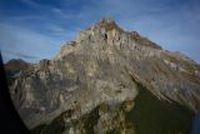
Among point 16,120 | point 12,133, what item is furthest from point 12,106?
point 12,133

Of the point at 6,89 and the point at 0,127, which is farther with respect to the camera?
the point at 6,89

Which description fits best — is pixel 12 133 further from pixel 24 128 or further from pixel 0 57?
pixel 0 57

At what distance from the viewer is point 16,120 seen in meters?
8.64

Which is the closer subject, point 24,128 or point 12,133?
point 12,133

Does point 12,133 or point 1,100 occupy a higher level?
point 1,100

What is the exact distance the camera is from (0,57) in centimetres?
810

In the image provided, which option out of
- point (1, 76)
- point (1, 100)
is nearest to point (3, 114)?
point (1, 100)

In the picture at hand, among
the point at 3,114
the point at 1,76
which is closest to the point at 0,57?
the point at 1,76

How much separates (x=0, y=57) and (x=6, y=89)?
879mm

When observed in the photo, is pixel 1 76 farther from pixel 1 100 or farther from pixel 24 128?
pixel 24 128

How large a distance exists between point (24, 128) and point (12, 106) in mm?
640

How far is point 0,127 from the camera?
25.7 feet

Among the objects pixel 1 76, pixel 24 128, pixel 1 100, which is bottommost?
pixel 24 128

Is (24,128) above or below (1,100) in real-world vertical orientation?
below
